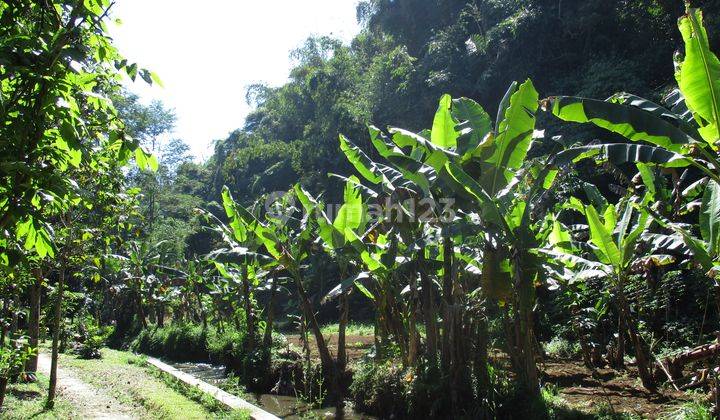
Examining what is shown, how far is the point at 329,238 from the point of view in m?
7.88

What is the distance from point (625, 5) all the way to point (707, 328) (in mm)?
11248

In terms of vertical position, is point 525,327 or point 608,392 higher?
point 525,327

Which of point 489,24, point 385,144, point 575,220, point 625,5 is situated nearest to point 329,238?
point 385,144

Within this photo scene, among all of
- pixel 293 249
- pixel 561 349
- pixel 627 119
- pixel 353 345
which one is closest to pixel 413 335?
pixel 293 249

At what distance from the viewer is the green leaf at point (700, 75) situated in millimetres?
4438

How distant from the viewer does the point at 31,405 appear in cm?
729

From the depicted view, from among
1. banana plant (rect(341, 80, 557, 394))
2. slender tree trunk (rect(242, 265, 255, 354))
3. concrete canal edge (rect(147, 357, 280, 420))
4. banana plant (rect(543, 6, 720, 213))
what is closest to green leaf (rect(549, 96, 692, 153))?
banana plant (rect(543, 6, 720, 213))

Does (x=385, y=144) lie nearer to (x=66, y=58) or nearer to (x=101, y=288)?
(x=66, y=58)

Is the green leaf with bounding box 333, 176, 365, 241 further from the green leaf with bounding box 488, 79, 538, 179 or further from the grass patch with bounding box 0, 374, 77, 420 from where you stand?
the grass patch with bounding box 0, 374, 77, 420

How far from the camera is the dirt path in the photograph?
7.28 metres

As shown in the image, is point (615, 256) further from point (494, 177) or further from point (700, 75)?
point (700, 75)

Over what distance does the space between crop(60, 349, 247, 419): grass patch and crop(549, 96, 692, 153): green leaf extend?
5.16 meters

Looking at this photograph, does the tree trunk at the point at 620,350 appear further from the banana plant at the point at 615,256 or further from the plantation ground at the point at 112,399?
the plantation ground at the point at 112,399

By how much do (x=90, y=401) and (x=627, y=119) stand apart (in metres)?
8.21
